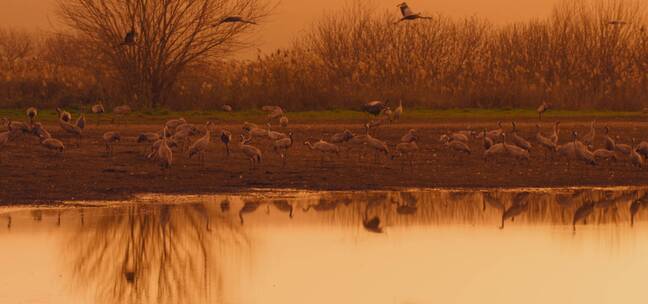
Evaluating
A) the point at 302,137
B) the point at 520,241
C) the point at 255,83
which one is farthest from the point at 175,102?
the point at 520,241

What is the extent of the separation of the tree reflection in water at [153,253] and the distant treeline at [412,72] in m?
19.4

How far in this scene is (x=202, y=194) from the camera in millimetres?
18406

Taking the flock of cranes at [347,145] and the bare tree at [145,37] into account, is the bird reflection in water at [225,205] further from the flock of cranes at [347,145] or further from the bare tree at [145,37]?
the bare tree at [145,37]

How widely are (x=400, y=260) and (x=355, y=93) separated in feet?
79.1

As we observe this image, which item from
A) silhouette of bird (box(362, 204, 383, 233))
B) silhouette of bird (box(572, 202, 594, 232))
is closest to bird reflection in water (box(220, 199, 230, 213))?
silhouette of bird (box(362, 204, 383, 233))

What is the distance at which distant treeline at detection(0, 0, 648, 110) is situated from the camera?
36.0m

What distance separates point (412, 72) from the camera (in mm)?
39750

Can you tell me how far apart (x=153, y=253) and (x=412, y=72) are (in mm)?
27054

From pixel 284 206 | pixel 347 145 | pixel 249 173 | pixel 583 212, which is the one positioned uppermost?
pixel 347 145

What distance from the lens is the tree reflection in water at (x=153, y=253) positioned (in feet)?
36.7

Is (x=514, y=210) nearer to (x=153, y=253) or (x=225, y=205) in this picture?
(x=225, y=205)

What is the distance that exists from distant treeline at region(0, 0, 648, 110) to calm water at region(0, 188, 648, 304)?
17936 millimetres

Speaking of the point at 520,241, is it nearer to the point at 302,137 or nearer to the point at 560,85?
the point at 302,137

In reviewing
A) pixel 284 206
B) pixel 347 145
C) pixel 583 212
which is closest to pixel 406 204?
pixel 284 206
